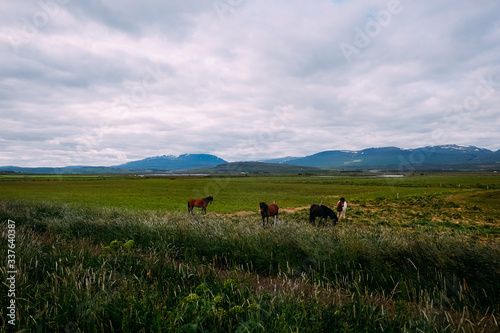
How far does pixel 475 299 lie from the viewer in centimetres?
562

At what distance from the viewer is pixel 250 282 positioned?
5.05 meters

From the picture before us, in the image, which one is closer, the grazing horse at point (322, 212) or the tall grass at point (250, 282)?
the tall grass at point (250, 282)

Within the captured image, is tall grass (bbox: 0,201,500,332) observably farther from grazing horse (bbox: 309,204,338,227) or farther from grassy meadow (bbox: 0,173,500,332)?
grazing horse (bbox: 309,204,338,227)

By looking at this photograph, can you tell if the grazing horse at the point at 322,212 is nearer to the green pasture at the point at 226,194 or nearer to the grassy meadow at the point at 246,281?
Answer: the grassy meadow at the point at 246,281

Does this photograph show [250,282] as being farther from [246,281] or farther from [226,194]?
[226,194]

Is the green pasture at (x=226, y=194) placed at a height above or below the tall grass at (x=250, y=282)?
below

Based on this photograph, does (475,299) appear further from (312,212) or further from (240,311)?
(312,212)

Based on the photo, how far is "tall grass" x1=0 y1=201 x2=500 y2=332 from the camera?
3.58m

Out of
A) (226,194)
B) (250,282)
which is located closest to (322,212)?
(250,282)

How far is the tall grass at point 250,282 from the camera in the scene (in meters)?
3.58

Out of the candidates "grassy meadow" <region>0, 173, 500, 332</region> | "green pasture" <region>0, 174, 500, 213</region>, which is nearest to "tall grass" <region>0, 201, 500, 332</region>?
"grassy meadow" <region>0, 173, 500, 332</region>

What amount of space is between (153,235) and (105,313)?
21.7 ft

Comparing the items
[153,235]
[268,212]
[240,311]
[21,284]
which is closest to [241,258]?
[153,235]

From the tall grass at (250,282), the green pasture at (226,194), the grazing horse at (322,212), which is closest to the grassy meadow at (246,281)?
the tall grass at (250,282)
